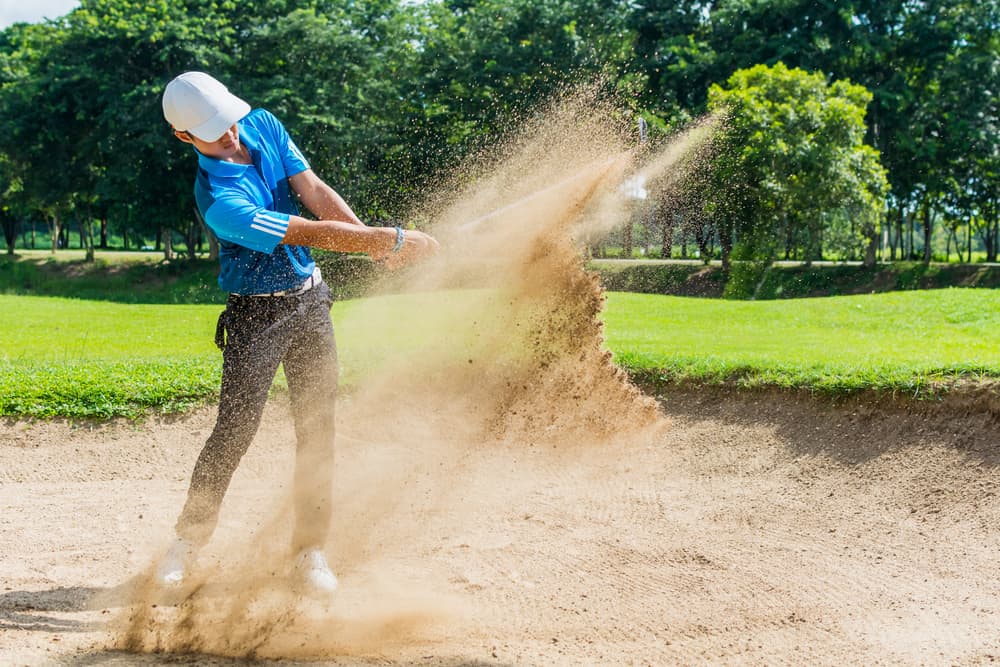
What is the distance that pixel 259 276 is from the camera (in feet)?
12.5

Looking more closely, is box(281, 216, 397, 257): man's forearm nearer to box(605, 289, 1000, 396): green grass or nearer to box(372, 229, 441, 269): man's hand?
box(372, 229, 441, 269): man's hand

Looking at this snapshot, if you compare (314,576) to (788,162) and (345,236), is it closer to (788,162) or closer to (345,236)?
(345,236)

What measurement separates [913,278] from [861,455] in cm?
2563

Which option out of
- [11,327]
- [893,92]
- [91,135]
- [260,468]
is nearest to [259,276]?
[260,468]

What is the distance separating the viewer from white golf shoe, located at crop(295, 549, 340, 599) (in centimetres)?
411

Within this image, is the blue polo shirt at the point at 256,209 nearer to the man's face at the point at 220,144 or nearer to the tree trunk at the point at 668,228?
the man's face at the point at 220,144

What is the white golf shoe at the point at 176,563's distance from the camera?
404 cm

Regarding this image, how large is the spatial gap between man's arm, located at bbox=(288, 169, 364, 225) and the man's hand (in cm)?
29

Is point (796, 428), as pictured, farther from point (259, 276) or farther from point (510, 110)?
point (510, 110)

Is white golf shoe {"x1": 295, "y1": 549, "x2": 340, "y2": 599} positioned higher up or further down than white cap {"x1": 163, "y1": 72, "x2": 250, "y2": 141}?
further down

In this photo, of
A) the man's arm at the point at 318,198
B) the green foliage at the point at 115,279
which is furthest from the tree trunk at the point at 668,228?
the green foliage at the point at 115,279

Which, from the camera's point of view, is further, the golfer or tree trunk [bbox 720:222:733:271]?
tree trunk [bbox 720:222:733:271]

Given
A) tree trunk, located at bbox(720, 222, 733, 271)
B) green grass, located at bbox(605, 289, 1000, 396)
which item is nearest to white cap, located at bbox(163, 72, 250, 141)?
green grass, located at bbox(605, 289, 1000, 396)

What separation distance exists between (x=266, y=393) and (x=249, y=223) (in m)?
0.86
